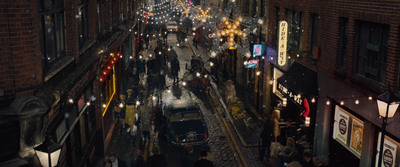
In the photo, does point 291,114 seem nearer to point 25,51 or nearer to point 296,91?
point 296,91

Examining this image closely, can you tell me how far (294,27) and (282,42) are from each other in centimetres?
103

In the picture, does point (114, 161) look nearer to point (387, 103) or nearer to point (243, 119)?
point (387, 103)

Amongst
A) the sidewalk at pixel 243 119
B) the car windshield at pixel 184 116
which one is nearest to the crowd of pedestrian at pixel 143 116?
the car windshield at pixel 184 116

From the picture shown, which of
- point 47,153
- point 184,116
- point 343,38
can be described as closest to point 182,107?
point 184,116

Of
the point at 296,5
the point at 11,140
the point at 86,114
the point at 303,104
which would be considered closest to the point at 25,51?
the point at 11,140

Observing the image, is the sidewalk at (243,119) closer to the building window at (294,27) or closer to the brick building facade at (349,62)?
the brick building facade at (349,62)

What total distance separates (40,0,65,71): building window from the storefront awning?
8.93m

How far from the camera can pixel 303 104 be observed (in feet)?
51.2

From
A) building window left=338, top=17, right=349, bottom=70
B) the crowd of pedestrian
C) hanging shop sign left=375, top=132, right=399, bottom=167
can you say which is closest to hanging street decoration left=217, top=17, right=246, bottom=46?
the crowd of pedestrian

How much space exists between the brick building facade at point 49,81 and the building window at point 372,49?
8370 millimetres

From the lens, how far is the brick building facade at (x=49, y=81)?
6629 mm

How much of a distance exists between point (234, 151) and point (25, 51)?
10680 millimetres

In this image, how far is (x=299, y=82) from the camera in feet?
51.0

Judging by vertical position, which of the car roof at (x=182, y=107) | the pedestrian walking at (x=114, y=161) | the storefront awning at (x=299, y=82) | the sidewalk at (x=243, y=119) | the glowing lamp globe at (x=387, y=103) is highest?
the glowing lamp globe at (x=387, y=103)
